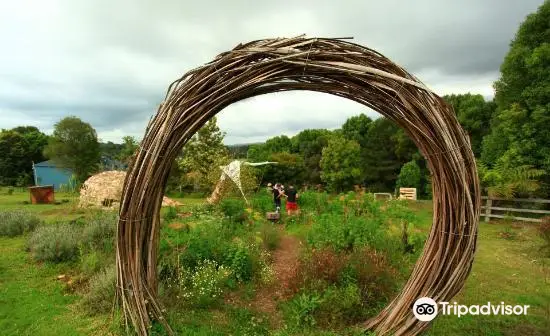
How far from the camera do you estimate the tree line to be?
12.5 metres

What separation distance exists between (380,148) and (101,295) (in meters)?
31.7

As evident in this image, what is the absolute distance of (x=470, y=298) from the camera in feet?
13.6

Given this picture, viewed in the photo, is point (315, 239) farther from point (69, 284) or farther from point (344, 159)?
point (344, 159)

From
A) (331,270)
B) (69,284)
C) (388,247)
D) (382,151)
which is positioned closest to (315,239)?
(388,247)

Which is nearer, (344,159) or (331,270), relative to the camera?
(331,270)

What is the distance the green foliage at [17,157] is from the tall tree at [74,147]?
8088 mm

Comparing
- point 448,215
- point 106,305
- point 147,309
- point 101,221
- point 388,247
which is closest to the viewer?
point 448,215

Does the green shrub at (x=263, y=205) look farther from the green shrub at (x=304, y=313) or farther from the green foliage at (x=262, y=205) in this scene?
the green shrub at (x=304, y=313)

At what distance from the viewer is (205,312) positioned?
362 cm

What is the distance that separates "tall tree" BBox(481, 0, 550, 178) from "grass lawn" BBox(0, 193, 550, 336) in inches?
308

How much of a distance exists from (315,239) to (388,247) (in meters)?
1.21

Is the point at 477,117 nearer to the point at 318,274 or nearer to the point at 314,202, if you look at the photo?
the point at 314,202

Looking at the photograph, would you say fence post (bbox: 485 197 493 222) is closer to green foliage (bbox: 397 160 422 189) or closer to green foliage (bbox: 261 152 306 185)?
green foliage (bbox: 397 160 422 189)

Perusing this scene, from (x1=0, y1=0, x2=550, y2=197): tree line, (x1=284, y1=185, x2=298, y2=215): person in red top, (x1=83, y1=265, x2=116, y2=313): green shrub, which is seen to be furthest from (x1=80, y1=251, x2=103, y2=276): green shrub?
(x1=284, y1=185, x2=298, y2=215): person in red top
